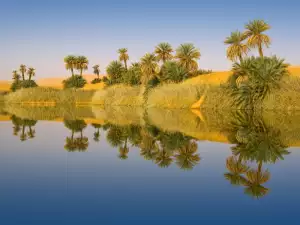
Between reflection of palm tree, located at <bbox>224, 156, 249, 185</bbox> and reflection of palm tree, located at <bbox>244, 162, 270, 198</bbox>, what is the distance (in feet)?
0.47

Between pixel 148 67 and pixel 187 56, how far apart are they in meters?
6.61

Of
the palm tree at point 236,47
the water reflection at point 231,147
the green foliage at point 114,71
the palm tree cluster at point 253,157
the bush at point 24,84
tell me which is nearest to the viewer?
the palm tree cluster at point 253,157

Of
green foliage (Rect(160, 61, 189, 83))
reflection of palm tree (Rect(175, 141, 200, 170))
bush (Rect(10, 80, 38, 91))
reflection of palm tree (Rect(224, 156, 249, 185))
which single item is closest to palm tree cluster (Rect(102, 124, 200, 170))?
reflection of palm tree (Rect(175, 141, 200, 170))

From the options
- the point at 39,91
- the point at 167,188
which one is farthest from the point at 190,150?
the point at 39,91

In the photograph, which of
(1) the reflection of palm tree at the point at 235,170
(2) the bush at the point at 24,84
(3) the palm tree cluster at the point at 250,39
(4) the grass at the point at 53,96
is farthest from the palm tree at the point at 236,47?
(2) the bush at the point at 24,84

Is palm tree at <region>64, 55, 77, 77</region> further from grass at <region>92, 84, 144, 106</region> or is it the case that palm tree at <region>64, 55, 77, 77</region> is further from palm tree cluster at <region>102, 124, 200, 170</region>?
palm tree cluster at <region>102, 124, 200, 170</region>

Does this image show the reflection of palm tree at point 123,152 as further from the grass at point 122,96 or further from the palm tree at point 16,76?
the palm tree at point 16,76

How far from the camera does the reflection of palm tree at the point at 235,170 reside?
24.2 feet

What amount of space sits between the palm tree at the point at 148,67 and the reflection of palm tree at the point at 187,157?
43.7 meters

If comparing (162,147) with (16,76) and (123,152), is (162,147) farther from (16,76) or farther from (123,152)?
(16,76)

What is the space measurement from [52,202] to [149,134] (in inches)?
392

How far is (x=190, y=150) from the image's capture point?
1127cm

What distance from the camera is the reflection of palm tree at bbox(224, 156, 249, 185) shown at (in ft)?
24.2

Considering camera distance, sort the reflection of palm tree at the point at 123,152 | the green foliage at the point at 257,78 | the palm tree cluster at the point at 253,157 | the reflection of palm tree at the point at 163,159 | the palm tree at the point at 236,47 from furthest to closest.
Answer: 1. the palm tree at the point at 236,47
2. the green foliage at the point at 257,78
3. the reflection of palm tree at the point at 123,152
4. the reflection of palm tree at the point at 163,159
5. the palm tree cluster at the point at 253,157
